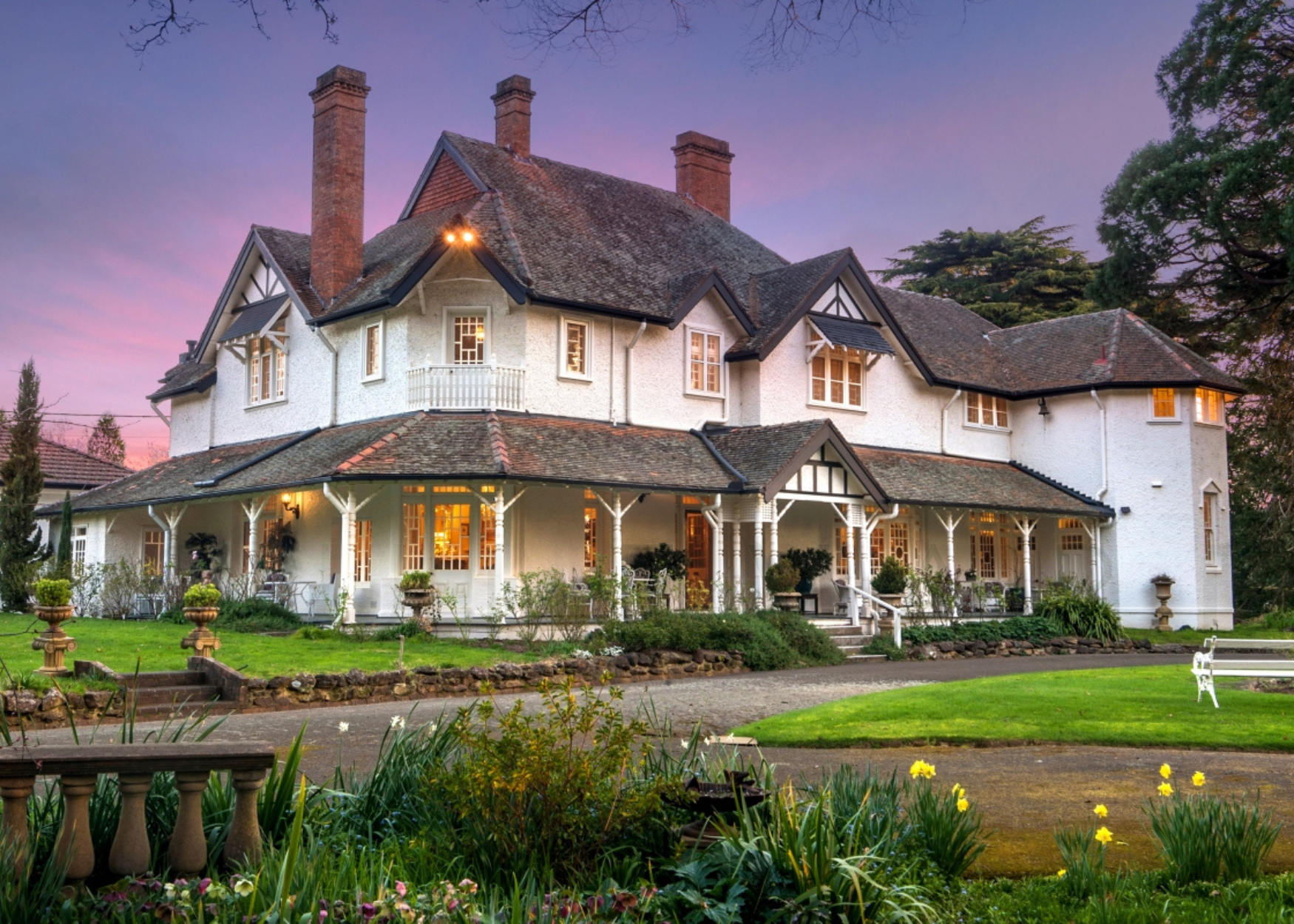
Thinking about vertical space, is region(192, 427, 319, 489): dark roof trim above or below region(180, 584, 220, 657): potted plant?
above

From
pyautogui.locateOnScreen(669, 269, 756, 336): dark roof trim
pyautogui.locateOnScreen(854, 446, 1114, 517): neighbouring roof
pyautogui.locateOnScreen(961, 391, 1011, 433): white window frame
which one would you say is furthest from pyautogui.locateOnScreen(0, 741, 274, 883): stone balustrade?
pyautogui.locateOnScreen(961, 391, 1011, 433): white window frame

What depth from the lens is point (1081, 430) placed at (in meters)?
32.4

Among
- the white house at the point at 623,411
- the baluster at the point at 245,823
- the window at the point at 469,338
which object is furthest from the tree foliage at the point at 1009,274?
the baluster at the point at 245,823

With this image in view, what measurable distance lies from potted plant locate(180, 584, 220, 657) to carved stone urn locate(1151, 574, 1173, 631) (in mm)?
23481

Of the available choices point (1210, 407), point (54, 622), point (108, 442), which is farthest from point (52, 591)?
point (108, 442)

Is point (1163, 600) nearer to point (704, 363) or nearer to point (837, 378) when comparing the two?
point (837, 378)

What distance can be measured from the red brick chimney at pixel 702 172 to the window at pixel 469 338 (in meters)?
11.5

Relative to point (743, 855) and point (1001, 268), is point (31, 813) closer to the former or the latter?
point (743, 855)

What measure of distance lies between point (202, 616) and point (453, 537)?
749 centimetres

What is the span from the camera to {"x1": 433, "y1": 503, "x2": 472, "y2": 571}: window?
23625 mm

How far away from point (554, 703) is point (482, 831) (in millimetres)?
677

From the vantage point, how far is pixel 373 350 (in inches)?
1024

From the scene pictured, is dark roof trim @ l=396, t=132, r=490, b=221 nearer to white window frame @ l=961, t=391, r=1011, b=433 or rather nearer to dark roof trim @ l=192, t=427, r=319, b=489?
dark roof trim @ l=192, t=427, r=319, b=489

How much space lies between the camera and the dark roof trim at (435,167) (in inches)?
1081
